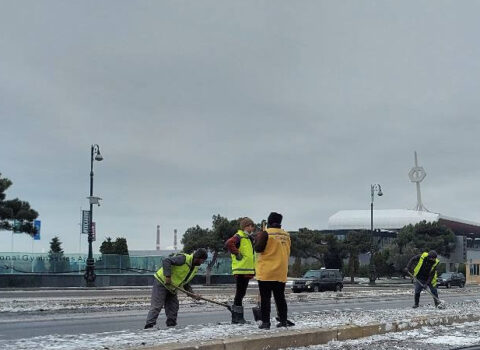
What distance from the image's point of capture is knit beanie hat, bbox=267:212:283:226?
955cm

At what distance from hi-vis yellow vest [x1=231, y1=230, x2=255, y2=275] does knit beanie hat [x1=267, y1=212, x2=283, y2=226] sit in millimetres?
833

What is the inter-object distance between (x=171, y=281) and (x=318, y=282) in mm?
27399

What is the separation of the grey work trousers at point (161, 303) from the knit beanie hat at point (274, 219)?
1998 millimetres

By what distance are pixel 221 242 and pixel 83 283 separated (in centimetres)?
1424

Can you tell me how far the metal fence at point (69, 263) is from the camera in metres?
39.0

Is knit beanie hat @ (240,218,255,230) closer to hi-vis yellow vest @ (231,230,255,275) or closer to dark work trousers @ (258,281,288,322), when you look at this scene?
hi-vis yellow vest @ (231,230,255,275)

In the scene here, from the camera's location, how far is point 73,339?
8.29 m

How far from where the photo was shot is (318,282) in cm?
3638

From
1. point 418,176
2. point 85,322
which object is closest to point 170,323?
point 85,322

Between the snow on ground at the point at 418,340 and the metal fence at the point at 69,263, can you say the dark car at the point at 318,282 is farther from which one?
the snow on ground at the point at 418,340

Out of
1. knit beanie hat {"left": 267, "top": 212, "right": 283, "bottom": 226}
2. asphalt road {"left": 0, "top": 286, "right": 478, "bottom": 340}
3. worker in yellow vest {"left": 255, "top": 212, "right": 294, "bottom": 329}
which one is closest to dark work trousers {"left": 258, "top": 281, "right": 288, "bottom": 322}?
worker in yellow vest {"left": 255, "top": 212, "right": 294, "bottom": 329}

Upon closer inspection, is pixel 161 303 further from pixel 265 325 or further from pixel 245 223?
pixel 245 223

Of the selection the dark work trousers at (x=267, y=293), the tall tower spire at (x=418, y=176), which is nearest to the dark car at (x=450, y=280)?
the dark work trousers at (x=267, y=293)

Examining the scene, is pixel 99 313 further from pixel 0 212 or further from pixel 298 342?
pixel 0 212
